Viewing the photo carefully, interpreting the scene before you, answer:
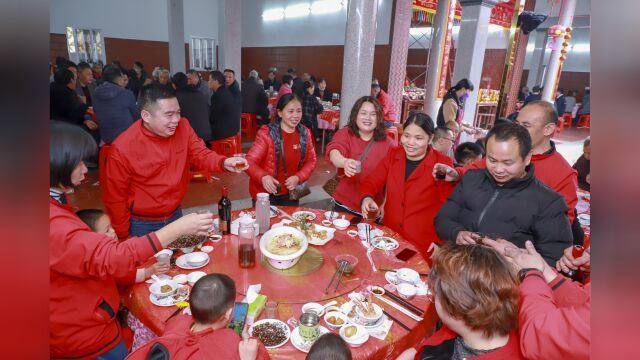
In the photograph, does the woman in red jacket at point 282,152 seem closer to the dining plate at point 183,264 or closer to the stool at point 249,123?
the dining plate at point 183,264

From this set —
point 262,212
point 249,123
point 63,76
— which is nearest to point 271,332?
point 262,212

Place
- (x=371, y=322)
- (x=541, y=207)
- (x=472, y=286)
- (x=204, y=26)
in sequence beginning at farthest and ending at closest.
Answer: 1. (x=204, y=26)
2. (x=541, y=207)
3. (x=371, y=322)
4. (x=472, y=286)

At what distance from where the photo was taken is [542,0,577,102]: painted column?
10219 millimetres

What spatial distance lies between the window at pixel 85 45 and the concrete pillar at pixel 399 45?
1120 centimetres

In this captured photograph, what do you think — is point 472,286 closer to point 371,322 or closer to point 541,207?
point 371,322

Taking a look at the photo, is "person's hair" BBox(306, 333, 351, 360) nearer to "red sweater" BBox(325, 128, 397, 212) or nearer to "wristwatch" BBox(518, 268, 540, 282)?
"wristwatch" BBox(518, 268, 540, 282)

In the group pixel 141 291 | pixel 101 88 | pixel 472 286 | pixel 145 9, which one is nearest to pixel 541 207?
pixel 472 286

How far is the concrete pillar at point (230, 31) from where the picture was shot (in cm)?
881

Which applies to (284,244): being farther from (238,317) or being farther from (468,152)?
(468,152)

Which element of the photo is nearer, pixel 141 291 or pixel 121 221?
pixel 141 291

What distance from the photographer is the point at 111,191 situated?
277 cm

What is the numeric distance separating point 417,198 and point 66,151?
2.24m
